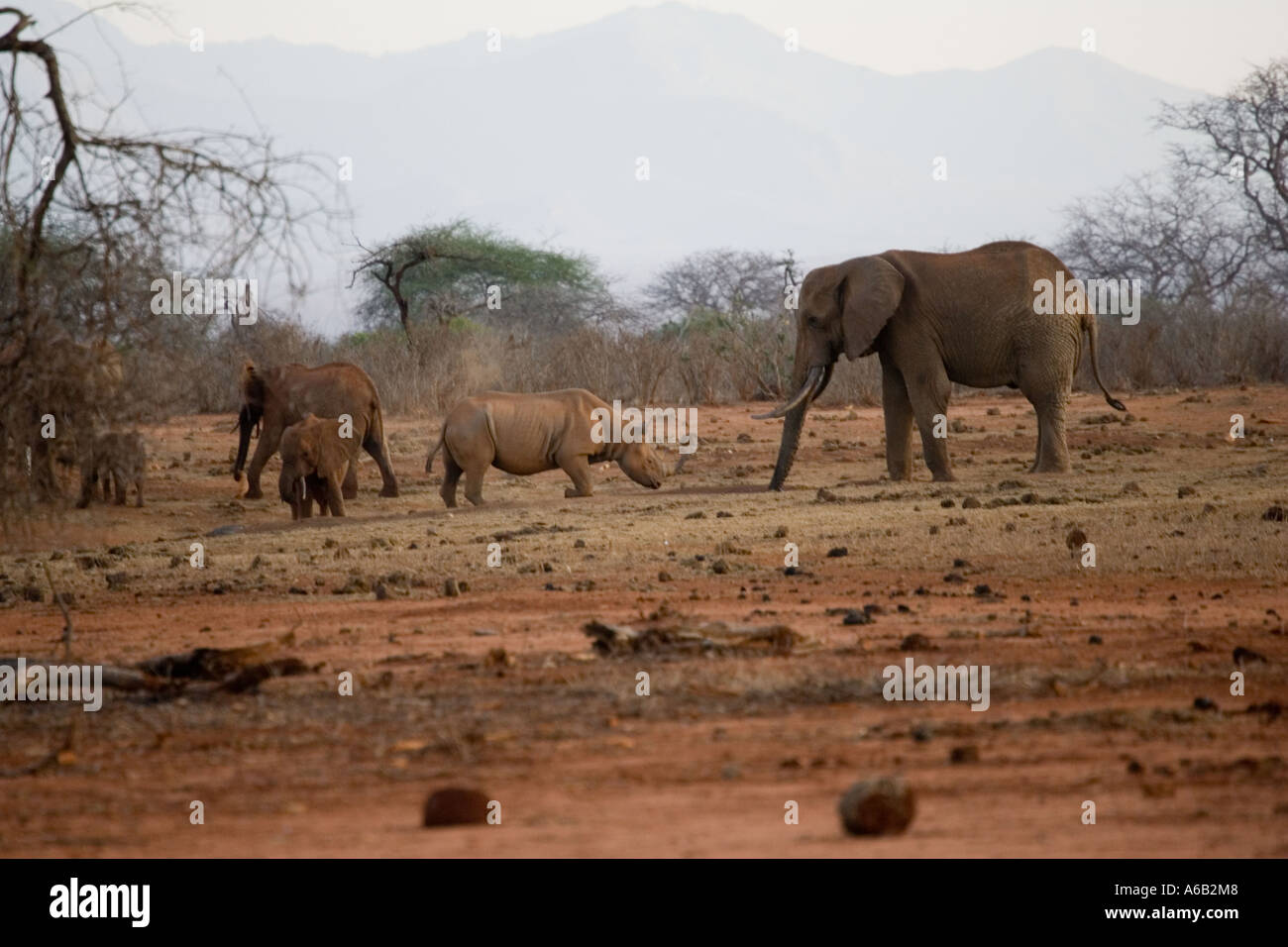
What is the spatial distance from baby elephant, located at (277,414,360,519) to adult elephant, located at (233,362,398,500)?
129cm

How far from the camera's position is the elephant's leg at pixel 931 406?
1666cm

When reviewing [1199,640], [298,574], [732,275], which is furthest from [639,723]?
[732,275]

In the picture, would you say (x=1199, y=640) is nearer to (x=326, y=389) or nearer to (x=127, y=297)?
(x=127, y=297)

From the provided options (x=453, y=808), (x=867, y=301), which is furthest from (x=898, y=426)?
(x=453, y=808)

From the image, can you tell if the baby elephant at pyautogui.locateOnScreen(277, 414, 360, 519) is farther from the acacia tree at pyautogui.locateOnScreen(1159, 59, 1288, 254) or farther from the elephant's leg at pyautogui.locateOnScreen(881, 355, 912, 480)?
the acacia tree at pyautogui.locateOnScreen(1159, 59, 1288, 254)

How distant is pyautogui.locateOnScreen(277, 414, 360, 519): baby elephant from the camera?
52.0ft

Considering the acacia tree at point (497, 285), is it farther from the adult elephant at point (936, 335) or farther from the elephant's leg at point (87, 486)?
the elephant's leg at point (87, 486)

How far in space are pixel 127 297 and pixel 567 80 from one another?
14190cm

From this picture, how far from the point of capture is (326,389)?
711 inches

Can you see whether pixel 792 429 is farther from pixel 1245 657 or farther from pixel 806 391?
pixel 1245 657

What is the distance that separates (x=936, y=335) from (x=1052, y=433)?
4.85 feet

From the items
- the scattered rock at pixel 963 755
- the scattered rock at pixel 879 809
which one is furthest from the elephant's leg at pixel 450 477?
the scattered rock at pixel 879 809

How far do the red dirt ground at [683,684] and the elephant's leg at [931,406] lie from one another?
1032 mm

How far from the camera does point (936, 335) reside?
17.1m
